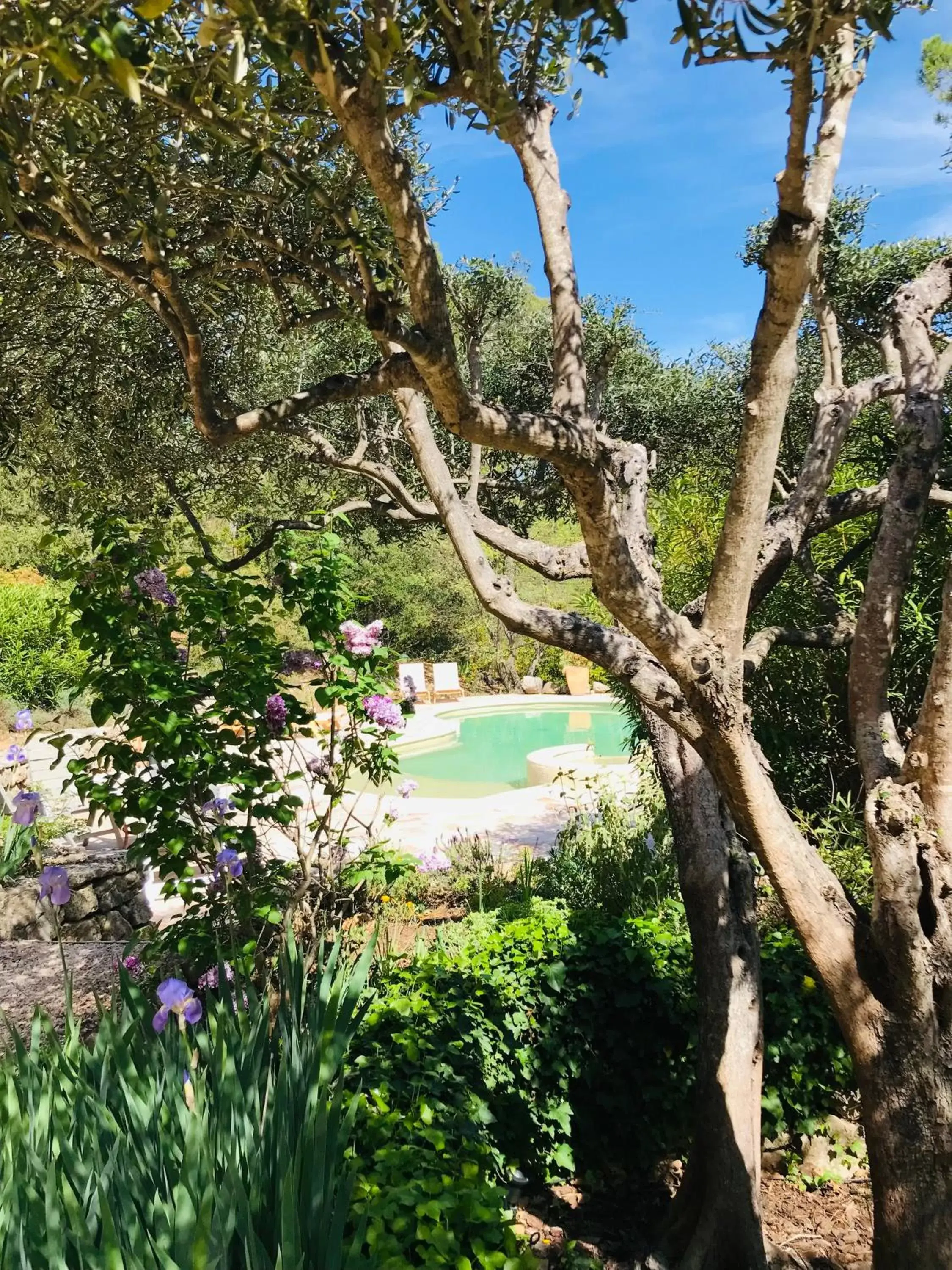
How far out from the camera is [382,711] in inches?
166

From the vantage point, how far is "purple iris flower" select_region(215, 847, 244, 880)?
3055 mm

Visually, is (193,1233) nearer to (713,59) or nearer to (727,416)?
(713,59)

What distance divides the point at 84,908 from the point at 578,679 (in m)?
15.2

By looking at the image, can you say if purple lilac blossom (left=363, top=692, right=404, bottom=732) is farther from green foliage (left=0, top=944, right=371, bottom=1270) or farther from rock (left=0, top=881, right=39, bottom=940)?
rock (left=0, top=881, right=39, bottom=940)

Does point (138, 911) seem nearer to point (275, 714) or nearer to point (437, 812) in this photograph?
point (275, 714)

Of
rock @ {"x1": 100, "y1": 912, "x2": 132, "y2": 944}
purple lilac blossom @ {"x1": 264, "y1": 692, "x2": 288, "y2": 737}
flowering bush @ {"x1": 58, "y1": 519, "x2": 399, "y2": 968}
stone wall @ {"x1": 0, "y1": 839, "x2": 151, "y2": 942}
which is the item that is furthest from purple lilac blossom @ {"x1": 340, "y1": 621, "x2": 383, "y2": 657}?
rock @ {"x1": 100, "y1": 912, "x2": 132, "y2": 944}

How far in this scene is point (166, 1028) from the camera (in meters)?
2.28

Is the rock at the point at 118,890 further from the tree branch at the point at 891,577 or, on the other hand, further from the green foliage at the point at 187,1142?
the tree branch at the point at 891,577

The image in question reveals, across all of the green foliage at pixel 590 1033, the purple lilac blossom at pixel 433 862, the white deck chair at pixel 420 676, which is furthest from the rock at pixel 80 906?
the white deck chair at pixel 420 676

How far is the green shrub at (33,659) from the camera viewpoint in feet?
48.0

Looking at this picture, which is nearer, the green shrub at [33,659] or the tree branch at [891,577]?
the tree branch at [891,577]

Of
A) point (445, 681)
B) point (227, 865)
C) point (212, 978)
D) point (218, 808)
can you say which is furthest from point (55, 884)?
point (445, 681)

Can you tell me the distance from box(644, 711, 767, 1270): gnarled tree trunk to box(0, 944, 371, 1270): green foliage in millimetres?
1606

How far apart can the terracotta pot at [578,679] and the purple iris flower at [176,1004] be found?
59.9ft
